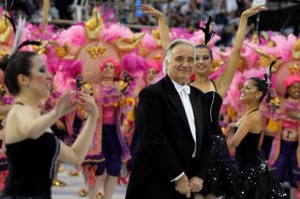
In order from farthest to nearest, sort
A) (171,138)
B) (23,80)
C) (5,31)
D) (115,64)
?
(115,64)
(5,31)
(171,138)
(23,80)

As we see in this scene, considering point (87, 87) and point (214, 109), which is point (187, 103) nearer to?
point (214, 109)

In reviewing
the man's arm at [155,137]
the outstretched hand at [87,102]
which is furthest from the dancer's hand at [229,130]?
the outstretched hand at [87,102]

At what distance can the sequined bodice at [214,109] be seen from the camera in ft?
19.5

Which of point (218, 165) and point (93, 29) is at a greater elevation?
point (93, 29)

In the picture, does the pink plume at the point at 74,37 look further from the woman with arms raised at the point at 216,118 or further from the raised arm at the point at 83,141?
the raised arm at the point at 83,141

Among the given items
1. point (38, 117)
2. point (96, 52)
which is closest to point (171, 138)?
point (38, 117)

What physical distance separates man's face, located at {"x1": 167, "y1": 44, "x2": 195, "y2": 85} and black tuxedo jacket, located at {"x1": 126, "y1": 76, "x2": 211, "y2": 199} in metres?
0.09

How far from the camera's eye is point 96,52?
849 centimetres

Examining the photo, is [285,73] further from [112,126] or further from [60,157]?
[60,157]

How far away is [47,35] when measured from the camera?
937 cm

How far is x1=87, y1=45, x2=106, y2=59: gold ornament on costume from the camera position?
8484 millimetres

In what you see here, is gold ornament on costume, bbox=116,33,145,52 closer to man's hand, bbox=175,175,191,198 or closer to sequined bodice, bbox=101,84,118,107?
sequined bodice, bbox=101,84,118,107

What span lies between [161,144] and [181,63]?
57 cm

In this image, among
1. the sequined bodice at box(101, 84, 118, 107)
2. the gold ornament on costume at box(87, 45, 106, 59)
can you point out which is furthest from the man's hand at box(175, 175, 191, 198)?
the gold ornament on costume at box(87, 45, 106, 59)
